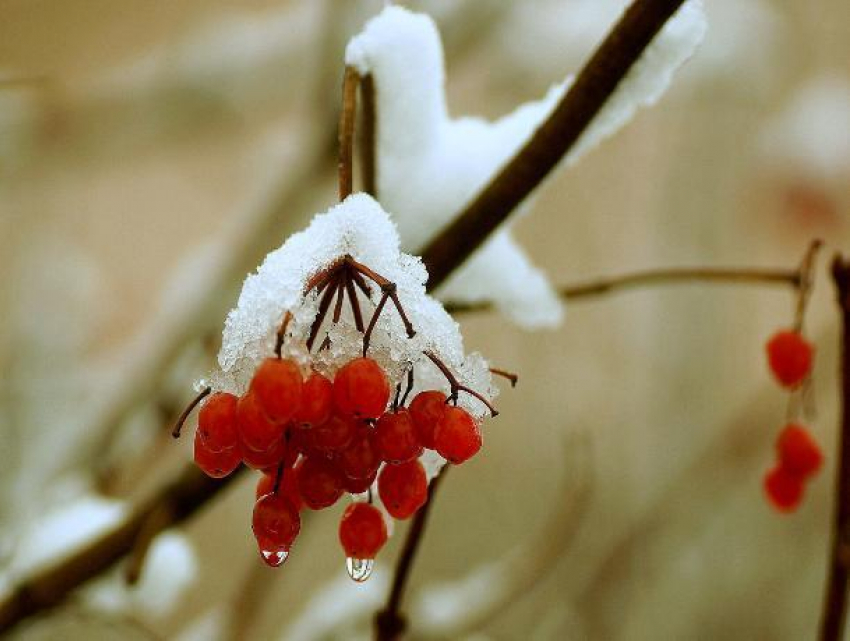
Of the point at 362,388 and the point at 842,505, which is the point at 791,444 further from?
the point at 362,388

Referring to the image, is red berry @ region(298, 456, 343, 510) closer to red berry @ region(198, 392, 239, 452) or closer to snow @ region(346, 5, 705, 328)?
red berry @ region(198, 392, 239, 452)

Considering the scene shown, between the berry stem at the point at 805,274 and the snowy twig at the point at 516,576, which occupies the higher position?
the berry stem at the point at 805,274

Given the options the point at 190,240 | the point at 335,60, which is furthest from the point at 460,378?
the point at 190,240

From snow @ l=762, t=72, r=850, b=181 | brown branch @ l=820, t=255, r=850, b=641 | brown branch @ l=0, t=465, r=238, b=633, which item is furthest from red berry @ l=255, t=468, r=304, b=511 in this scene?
snow @ l=762, t=72, r=850, b=181

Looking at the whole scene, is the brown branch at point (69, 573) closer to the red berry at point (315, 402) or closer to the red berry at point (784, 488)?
the red berry at point (315, 402)

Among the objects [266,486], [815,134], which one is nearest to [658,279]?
[266,486]

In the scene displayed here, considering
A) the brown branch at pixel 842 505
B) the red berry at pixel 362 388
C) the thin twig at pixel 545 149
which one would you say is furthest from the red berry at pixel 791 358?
the red berry at pixel 362 388
